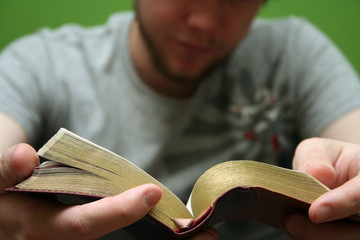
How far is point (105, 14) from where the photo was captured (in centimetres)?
122

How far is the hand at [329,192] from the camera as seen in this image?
33 centimetres

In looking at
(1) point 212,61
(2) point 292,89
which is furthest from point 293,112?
(1) point 212,61

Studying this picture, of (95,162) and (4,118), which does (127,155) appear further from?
(95,162)

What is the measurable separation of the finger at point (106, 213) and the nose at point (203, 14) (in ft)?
1.64

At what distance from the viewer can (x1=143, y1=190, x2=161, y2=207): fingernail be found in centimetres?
30

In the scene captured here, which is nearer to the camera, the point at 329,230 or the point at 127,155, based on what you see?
the point at 329,230

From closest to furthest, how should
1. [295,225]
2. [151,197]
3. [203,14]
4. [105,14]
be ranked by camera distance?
[151,197], [295,225], [203,14], [105,14]

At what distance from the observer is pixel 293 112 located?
0.97 metres

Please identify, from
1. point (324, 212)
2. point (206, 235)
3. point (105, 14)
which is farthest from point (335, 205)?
point (105, 14)

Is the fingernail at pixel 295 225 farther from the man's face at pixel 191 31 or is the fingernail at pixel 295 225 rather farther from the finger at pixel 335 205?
the man's face at pixel 191 31

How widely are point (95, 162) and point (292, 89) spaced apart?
765mm

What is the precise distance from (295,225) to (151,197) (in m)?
0.20

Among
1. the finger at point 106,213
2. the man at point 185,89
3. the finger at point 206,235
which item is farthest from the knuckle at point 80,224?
the man at point 185,89

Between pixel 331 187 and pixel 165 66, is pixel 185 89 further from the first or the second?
pixel 331 187
